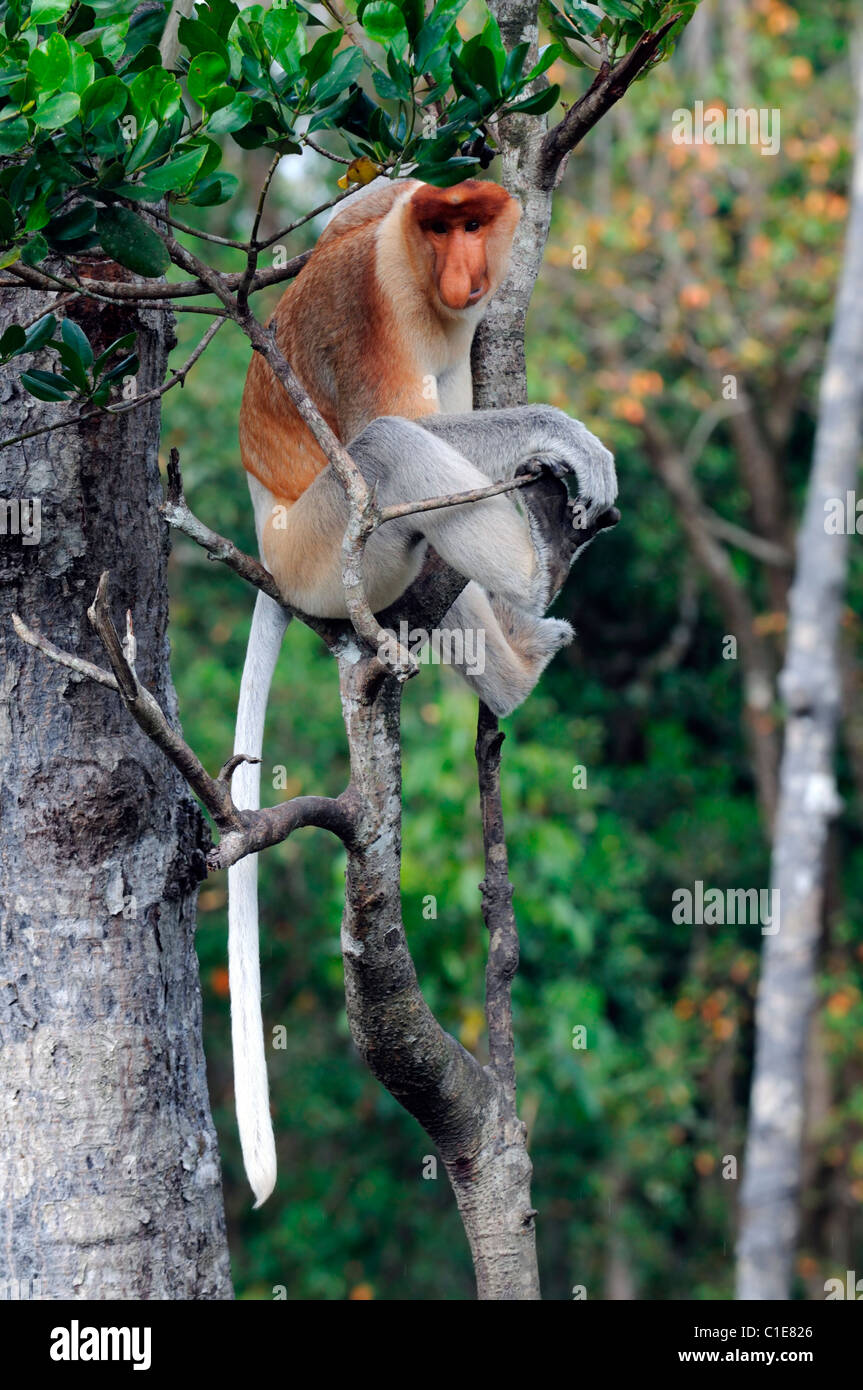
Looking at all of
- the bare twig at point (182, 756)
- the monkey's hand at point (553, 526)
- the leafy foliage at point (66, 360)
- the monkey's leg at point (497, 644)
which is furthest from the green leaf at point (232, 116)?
the monkey's leg at point (497, 644)

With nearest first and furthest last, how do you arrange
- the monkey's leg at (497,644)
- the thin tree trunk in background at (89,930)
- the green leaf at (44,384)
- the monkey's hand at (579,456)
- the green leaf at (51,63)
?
the green leaf at (51,63)
the green leaf at (44,384)
the thin tree trunk in background at (89,930)
the monkey's hand at (579,456)
the monkey's leg at (497,644)

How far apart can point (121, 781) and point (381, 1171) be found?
4.80 meters

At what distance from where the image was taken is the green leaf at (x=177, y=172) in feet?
4.06

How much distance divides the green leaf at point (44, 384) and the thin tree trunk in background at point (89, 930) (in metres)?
0.24

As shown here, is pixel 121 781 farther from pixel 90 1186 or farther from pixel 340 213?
pixel 340 213

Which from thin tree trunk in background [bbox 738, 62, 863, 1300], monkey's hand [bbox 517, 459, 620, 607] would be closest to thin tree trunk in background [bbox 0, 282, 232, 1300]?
monkey's hand [bbox 517, 459, 620, 607]

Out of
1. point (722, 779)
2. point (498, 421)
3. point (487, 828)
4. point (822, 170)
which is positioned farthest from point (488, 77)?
point (722, 779)

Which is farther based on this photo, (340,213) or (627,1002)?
(627,1002)

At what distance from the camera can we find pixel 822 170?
265 inches

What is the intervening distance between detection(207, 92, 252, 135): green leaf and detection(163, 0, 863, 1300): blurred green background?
3.19 metres

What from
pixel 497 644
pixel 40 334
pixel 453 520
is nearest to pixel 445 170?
pixel 40 334

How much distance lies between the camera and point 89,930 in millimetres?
1688

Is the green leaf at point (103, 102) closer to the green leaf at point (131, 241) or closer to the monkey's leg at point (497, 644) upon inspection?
the green leaf at point (131, 241)

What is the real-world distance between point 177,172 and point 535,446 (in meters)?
1.06
